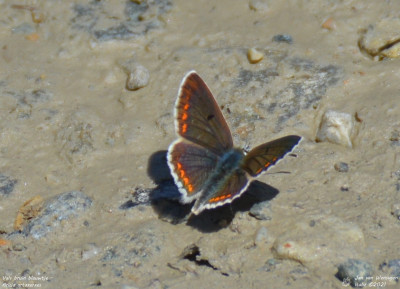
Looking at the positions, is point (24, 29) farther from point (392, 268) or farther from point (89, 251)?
point (392, 268)

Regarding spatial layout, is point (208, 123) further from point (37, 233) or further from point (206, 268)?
point (37, 233)

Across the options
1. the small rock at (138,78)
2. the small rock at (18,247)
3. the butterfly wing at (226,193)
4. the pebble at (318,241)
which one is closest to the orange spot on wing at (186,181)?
the butterfly wing at (226,193)

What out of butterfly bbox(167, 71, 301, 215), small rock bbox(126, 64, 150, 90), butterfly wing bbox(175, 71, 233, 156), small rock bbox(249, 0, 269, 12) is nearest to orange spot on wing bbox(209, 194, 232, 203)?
butterfly bbox(167, 71, 301, 215)

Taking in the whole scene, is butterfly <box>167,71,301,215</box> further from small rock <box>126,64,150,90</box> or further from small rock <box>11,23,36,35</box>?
small rock <box>11,23,36,35</box>

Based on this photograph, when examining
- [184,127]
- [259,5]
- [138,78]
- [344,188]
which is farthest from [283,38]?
[344,188]

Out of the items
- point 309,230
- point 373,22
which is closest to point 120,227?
Result: point 309,230
